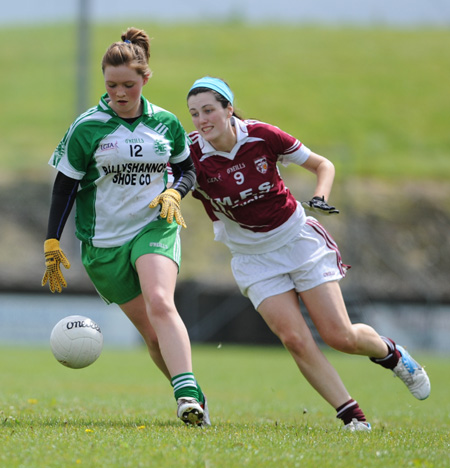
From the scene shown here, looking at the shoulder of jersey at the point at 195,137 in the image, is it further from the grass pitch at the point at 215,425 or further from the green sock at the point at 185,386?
the grass pitch at the point at 215,425

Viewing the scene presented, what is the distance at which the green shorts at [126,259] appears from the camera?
18.2ft

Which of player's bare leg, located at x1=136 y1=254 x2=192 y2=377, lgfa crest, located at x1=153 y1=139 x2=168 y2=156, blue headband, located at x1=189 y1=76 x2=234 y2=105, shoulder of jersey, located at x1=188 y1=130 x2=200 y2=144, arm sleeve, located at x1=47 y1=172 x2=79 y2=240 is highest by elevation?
blue headband, located at x1=189 y1=76 x2=234 y2=105

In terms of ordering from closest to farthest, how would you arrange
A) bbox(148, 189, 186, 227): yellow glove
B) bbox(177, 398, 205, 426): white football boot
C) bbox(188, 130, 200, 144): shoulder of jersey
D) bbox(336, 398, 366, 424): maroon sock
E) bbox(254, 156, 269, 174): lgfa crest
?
bbox(177, 398, 205, 426): white football boot
bbox(148, 189, 186, 227): yellow glove
bbox(336, 398, 366, 424): maroon sock
bbox(254, 156, 269, 174): lgfa crest
bbox(188, 130, 200, 144): shoulder of jersey

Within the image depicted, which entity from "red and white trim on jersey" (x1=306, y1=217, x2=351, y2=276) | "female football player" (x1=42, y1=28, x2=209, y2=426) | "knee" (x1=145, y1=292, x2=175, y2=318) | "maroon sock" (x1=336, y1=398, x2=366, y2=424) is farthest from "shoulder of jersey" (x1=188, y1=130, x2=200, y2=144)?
"maroon sock" (x1=336, y1=398, x2=366, y2=424)

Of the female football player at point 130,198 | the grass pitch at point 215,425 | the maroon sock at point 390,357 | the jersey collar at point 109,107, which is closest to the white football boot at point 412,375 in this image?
the maroon sock at point 390,357

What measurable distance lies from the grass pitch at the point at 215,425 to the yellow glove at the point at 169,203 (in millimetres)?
1366

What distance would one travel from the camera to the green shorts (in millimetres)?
5555

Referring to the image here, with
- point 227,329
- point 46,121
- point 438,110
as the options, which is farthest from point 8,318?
point 438,110

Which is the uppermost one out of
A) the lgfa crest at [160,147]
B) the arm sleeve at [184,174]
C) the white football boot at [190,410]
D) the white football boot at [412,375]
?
the lgfa crest at [160,147]

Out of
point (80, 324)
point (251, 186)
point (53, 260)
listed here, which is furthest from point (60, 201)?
point (251, 186)

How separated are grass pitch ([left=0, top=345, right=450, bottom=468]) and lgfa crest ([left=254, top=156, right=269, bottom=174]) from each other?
5.88 feet

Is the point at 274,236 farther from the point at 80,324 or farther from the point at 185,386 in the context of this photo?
the point at 80,324

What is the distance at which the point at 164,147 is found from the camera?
559 cm

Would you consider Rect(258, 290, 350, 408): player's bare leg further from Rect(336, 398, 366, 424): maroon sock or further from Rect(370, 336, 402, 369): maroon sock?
Rect(370, 336, 402, 369): maroon sock
